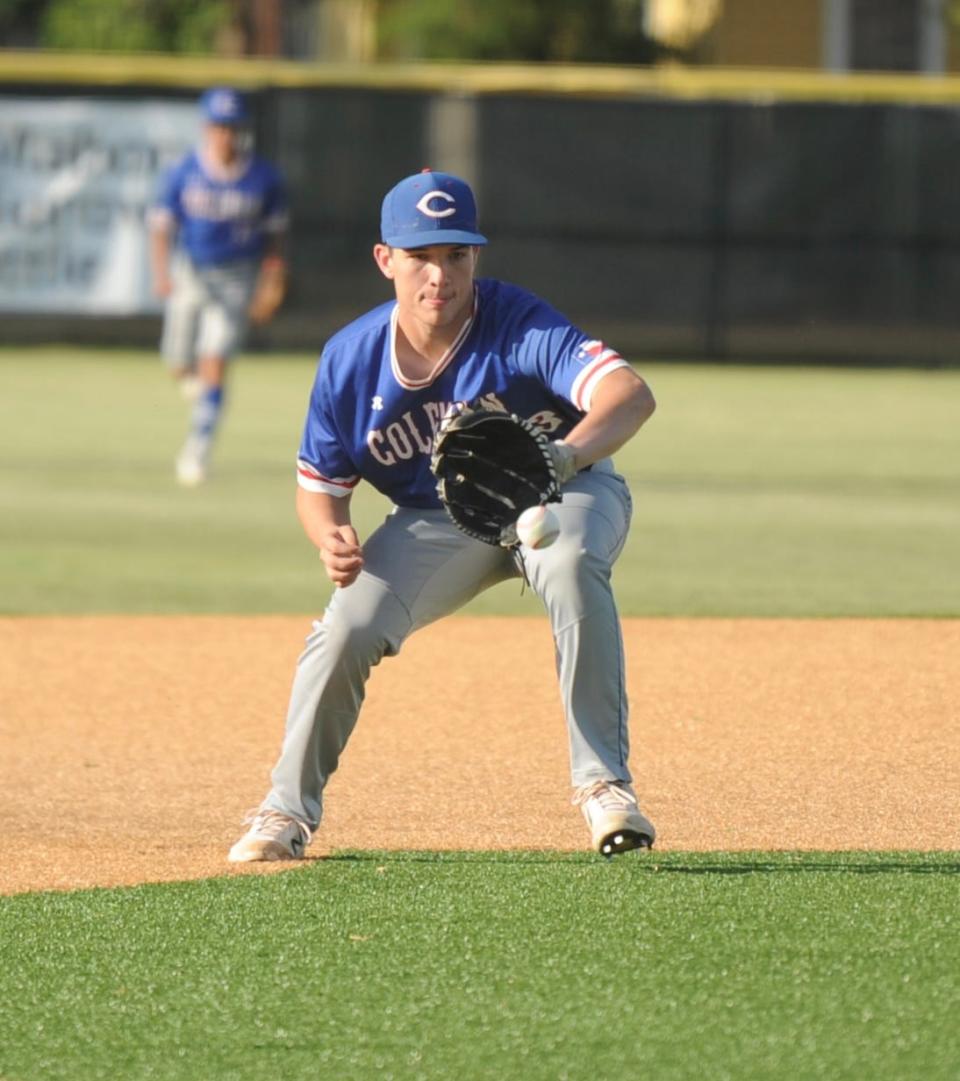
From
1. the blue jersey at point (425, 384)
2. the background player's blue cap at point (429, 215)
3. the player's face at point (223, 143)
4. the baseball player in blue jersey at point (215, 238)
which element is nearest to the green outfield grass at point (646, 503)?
the baseball player in blue jersey at point (215, 238)

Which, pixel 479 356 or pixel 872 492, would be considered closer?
pixel 479 356

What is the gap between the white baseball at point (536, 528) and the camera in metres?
4.46

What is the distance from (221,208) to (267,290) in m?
0.64

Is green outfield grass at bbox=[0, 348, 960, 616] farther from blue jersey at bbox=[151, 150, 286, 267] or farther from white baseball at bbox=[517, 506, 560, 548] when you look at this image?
white baseball at bbox=[517, 506, 560, 548]

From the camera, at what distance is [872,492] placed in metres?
12.8

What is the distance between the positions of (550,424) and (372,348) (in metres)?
0.46

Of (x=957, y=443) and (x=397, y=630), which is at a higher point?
(x=397, y=630)

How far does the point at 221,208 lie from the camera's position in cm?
1374

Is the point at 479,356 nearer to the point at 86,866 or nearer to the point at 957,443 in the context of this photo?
the point at 86,866

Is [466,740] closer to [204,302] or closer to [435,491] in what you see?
[435,491]

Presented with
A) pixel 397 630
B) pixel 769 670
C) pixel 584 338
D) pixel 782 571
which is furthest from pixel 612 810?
pixel 782 571

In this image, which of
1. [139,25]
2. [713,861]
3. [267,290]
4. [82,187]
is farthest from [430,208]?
[139,25]

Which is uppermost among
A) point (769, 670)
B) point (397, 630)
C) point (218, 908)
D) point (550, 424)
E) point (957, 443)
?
point (550, 424)

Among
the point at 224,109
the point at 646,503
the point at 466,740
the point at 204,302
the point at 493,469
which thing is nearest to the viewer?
the point at 493,469
